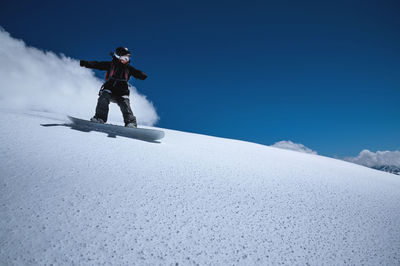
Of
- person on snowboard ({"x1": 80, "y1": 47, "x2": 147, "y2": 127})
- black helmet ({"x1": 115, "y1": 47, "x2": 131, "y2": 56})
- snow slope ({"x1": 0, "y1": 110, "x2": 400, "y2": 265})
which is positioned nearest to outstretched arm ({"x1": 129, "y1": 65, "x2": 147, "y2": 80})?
person on snowboard ({"x1": 80, "y1": 47, "x2": 147, "y2": 127})

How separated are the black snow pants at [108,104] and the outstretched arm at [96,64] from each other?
0.57m

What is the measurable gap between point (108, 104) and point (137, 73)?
3.36ft

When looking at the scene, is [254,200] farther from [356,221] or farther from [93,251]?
[93,251]

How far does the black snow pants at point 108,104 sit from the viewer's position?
368 cm

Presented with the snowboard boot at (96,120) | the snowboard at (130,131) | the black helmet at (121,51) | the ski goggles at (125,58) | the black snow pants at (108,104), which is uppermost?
the black helmet at (121,51)

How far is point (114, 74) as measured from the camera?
155 inches

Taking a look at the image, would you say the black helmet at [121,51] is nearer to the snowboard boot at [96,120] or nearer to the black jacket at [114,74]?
the black jacket at [114,74]

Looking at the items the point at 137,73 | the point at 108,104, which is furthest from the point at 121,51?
the point at 108,104

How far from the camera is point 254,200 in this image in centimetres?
152

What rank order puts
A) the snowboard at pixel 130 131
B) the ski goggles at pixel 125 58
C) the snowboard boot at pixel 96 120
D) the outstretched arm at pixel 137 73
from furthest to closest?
the outstretched arm at pixel 137 73, the ski goggles at pixel 125 58, the snowboard boot at pixel 96 120, the snowboard at pixel 130 131

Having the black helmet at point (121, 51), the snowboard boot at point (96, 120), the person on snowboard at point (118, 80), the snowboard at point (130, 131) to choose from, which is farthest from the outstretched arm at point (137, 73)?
the snowboard at point (130, 131)

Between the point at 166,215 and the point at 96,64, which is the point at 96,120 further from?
the point at 166,215

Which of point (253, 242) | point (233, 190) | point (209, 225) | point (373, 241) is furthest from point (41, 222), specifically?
point (373, 241)

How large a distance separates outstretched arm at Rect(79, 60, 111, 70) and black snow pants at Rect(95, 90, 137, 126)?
0.57 m
